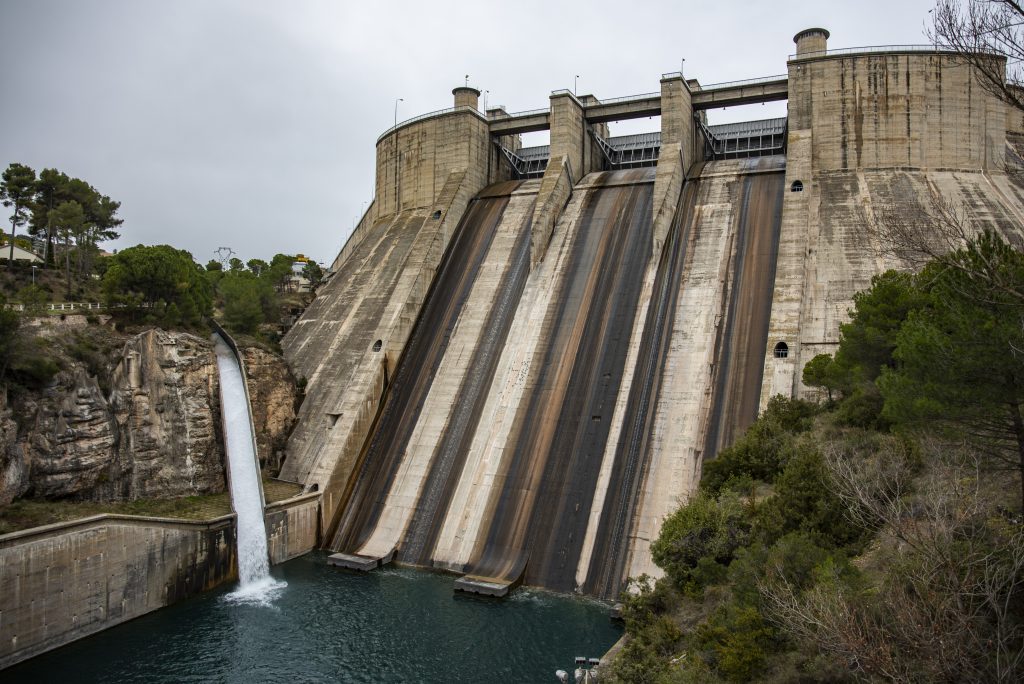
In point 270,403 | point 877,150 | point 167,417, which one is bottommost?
point 167,417

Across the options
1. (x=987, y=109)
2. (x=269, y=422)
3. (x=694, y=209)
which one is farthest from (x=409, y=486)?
(x=987, y=109)

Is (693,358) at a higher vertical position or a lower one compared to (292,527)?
higher

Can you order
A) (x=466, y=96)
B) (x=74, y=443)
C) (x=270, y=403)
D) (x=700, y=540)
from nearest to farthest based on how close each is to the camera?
(x=700, y=540)
(x=74, y=443)
(x=270, y=403)
(x=466, y=96)

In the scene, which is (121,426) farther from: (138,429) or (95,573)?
(95,573)

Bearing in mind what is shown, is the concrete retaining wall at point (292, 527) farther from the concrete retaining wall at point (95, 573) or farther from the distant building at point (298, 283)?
the distant building at point (298, 283)

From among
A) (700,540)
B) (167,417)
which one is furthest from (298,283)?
(700,540)

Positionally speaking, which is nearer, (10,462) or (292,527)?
(10,462)

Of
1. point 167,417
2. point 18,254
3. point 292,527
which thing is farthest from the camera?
point 18,254
